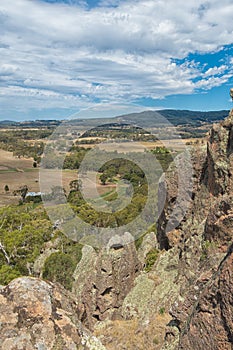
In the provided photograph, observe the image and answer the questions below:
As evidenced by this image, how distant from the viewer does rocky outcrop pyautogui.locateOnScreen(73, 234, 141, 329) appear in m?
19.1

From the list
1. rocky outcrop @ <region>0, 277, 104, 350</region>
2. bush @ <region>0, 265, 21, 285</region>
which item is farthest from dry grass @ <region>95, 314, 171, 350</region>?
bush @ <region>0, 265, 21, 285</region>

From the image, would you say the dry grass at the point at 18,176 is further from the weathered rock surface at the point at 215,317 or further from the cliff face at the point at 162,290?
the weathered rock surface at the point at 215,317

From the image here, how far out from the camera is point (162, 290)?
52.1ft

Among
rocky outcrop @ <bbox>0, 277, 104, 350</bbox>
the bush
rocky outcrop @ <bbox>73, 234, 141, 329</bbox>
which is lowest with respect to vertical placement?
the bush

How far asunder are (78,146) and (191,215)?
88306mm

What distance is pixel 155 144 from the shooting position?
107 meters

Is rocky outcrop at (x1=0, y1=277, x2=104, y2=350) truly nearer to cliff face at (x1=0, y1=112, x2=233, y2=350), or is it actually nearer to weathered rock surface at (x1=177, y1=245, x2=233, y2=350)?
cliff face at (x1=0, y1=112, x2=233, y2=350)

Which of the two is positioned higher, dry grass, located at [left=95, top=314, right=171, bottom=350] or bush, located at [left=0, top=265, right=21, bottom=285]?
dry grass, located at [left=95, top=314, right=171, bottom=350]

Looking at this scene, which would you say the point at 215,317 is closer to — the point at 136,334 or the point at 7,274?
the point at 136,334

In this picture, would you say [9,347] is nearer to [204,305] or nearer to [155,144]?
[204,305]

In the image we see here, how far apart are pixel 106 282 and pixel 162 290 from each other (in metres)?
4.56

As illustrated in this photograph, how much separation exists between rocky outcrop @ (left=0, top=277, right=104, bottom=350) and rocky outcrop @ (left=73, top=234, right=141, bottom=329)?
12602 mm

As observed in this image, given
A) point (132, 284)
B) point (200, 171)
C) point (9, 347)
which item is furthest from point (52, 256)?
point (9, 347)

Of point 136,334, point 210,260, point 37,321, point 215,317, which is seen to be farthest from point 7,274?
point 215,317
